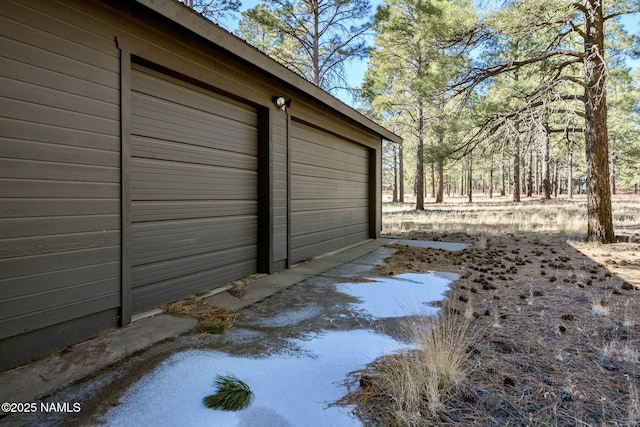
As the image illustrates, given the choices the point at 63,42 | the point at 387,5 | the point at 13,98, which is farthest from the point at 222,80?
the point at 387,5

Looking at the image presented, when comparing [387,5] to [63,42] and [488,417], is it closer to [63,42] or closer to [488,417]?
[63,42]

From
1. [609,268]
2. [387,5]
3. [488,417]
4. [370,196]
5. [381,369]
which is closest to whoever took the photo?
[488,417]

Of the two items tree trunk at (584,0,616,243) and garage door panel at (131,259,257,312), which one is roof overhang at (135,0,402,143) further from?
tree trunk at (584,0,616,243)

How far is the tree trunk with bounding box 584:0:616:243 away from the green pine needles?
7.38 metres

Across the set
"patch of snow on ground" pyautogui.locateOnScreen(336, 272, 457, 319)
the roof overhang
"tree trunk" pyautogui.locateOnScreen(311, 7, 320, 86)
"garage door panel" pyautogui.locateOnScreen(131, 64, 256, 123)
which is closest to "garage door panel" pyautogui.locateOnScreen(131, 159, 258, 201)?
"garage door panel" pyautogui.locateOnScreen(131, 64, 256, 123)

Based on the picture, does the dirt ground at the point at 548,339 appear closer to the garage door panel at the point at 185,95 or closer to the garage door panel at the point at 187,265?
the garage door panel at the point at 187,265

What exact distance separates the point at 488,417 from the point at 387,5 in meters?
15.5

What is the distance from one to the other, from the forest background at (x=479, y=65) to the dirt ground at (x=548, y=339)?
2939 mm

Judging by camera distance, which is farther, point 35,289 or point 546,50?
point 546,50

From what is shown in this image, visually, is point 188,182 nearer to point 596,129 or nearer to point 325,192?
point 325,192

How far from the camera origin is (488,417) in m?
1.67

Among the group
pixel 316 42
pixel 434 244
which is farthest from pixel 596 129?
pixel 316 42

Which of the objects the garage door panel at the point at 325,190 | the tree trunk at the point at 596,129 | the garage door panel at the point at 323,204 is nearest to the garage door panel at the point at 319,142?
the garage door panel at the point at 325,190

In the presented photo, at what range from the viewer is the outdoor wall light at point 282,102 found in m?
4.65
